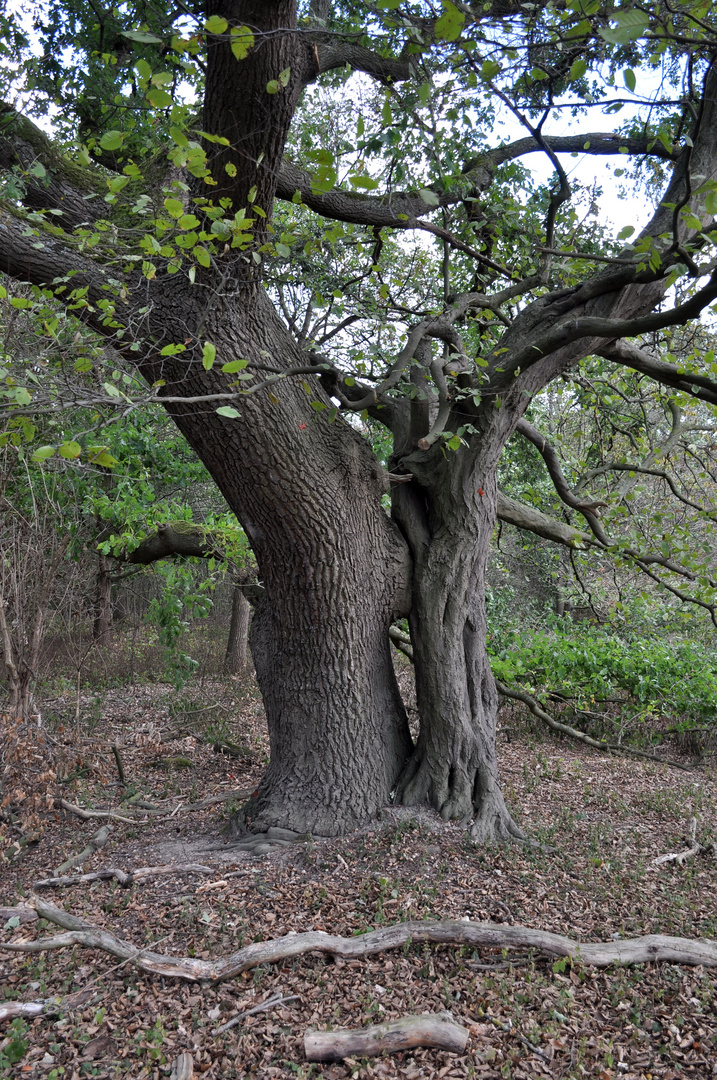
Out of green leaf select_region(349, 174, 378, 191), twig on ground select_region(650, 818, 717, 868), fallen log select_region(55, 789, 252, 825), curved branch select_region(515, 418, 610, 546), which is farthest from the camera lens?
curved branch select_region(515, 418, 610, 546)

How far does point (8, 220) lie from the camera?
3613mm

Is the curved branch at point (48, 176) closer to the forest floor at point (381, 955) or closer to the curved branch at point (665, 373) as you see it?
the curved branch at point (665, 373)

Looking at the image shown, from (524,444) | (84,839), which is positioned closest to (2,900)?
(84,839)

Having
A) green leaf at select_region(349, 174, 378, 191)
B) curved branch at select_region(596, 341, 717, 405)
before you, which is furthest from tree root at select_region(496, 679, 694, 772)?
green leaf at select_region(349, 174, 378, 191)

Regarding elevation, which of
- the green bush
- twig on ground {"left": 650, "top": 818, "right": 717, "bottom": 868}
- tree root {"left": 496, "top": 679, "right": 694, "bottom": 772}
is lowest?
twig on ground {"left": 650, "top": 818, "right": 717, "bottom": 868}

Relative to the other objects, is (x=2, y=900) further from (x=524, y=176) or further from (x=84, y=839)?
(x=524, y=176)

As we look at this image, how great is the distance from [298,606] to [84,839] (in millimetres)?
2235

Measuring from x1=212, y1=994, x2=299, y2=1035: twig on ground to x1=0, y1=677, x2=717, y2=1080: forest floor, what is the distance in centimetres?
2

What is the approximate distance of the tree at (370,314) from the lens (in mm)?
3578

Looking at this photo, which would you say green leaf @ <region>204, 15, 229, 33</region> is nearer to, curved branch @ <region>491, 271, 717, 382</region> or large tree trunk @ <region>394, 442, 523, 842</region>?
curved branch @ <region>491, 271, 717, 382</region>

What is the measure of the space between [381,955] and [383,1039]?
0.57 m

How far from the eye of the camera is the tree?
141 inches

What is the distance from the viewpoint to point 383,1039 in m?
2.72

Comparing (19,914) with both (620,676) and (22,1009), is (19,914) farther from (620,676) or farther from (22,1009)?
(620,676)
